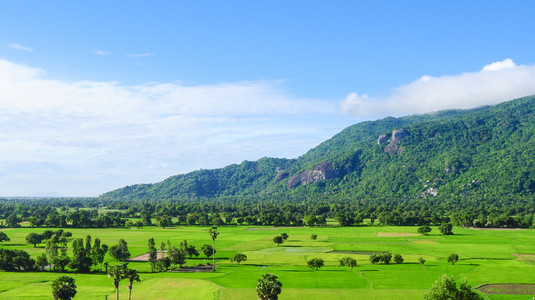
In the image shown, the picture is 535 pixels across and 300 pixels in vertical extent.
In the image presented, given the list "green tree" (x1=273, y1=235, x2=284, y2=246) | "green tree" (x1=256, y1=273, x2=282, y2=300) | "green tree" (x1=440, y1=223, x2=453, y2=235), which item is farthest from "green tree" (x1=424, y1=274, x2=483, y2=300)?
"green tree" (x1=440, y1=223, x2=453, y2=235)

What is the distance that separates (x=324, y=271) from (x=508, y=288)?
39.8 metres

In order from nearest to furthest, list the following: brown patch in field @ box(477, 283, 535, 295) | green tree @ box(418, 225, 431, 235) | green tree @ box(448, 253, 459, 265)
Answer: brown patch in field @ box(477, 283, 535, 295) → green tree @ box(448, 253, 459, 265) → green tree @ box(418, 225, 431, 235)

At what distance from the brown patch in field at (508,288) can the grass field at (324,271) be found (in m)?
2.03

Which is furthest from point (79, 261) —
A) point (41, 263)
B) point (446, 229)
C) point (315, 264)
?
point (446, 229)

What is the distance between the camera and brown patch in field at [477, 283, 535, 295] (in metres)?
81.7

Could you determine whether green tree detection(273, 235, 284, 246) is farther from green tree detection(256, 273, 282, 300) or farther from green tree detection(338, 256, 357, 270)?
green tree detection(256, 273, 282, 300)

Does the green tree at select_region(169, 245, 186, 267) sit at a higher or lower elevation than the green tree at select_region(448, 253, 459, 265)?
higher

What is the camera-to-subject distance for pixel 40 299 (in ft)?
260

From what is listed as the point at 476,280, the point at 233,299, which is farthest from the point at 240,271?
the point at 476,280

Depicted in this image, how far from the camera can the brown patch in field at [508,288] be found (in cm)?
8165

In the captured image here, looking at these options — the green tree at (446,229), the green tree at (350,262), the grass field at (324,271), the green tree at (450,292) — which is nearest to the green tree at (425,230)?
the green tree at (446,229)

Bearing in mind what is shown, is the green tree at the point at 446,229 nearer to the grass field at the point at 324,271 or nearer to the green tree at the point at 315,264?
the grass field at the point at 324,271

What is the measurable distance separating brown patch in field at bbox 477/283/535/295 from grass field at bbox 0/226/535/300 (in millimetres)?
2031

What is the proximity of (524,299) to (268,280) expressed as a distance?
4698cm
